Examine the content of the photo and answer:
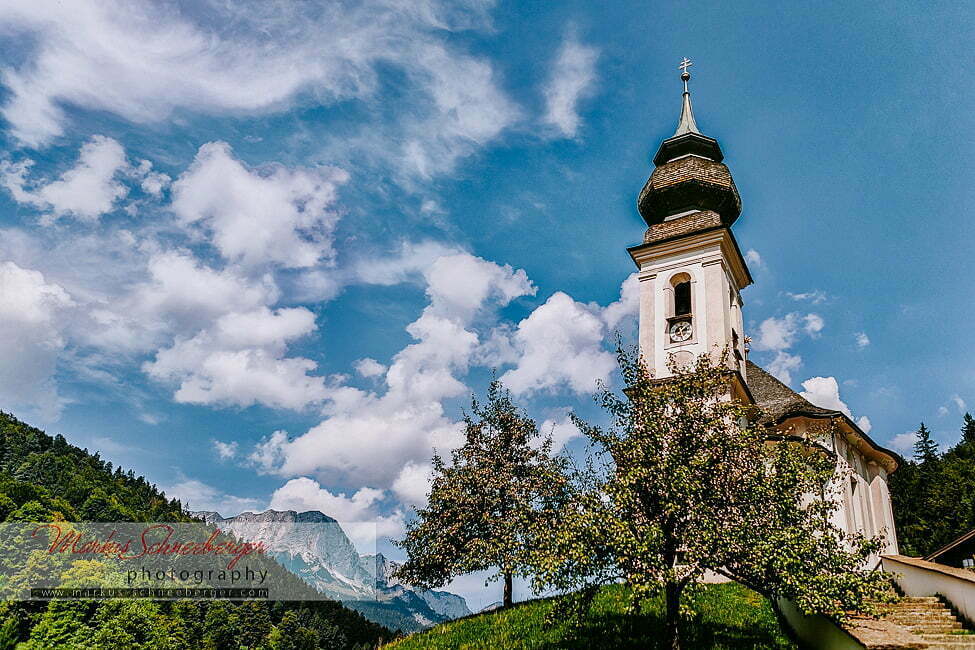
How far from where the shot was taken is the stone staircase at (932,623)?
11977 mm

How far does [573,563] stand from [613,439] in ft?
8.21

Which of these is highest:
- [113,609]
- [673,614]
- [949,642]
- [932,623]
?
[932,623]

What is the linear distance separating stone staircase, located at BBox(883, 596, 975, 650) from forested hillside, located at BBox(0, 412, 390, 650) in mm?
29787

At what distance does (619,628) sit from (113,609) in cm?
5842

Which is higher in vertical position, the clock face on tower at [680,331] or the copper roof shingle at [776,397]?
the clock face on tower at [680,331]

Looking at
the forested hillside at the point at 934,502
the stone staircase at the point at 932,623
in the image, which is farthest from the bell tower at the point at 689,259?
the forested hillside at the point at 934,502

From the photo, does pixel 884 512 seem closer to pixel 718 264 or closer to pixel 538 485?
pixel 718 264

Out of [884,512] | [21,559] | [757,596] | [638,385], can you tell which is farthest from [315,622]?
[638,385]

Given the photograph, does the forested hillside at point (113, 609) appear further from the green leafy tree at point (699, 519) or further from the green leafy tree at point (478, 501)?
the green leafy tree at point (699, 519)

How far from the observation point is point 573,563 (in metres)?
12.5

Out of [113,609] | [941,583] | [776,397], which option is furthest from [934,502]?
[113,609]

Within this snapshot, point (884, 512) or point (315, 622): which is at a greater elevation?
point (884, 512)

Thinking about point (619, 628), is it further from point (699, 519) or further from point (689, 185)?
point (689, 185)

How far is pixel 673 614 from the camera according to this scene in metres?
12.8
